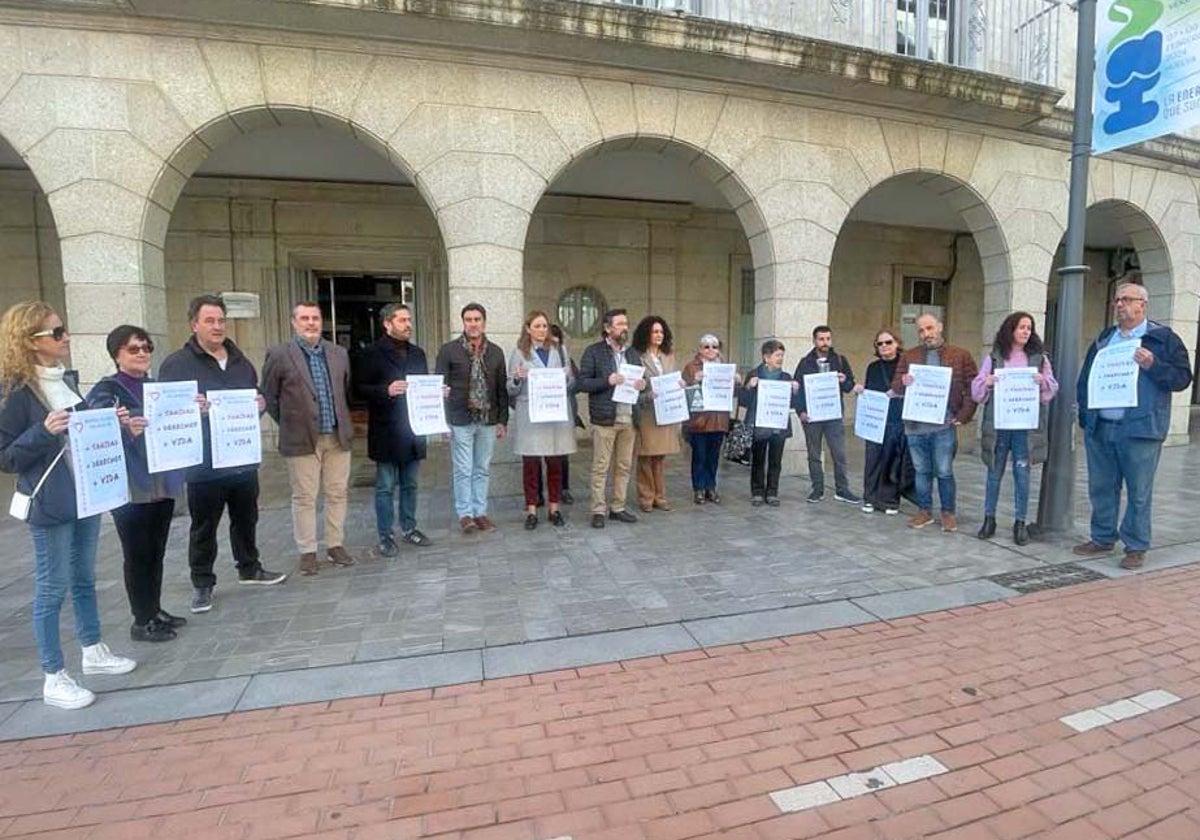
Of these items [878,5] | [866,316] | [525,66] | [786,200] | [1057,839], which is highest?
[878,5]

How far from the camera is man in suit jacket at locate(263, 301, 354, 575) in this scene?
4672 millimetres

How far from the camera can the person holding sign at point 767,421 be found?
22.0 feet

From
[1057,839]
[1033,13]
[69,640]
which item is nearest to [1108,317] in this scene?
[1033,13]

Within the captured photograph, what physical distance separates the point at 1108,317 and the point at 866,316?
748 centimetres

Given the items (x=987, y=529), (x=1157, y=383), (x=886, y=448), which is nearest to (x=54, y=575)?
(x=886, y=448)

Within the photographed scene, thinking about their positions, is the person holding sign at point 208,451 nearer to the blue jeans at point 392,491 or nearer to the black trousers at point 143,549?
the black trousers at point 143,549

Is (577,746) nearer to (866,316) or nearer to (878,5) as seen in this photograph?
(878,5)

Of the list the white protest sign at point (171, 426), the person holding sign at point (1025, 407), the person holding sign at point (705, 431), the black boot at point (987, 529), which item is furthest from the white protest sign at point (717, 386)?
the white protest sign at point (171, 426)

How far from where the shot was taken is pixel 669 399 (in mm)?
6199

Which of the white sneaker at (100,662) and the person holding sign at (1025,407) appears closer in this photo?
the white sneaker at (100,662)

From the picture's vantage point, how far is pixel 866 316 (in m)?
13.6

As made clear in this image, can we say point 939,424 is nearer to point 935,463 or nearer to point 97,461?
point 935,463

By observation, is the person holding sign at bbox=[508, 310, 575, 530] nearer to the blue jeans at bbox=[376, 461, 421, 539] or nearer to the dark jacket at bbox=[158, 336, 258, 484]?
the blue jeans at bbox=[376, 461, 421, 539]

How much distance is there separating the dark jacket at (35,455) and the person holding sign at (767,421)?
5.62 meters
